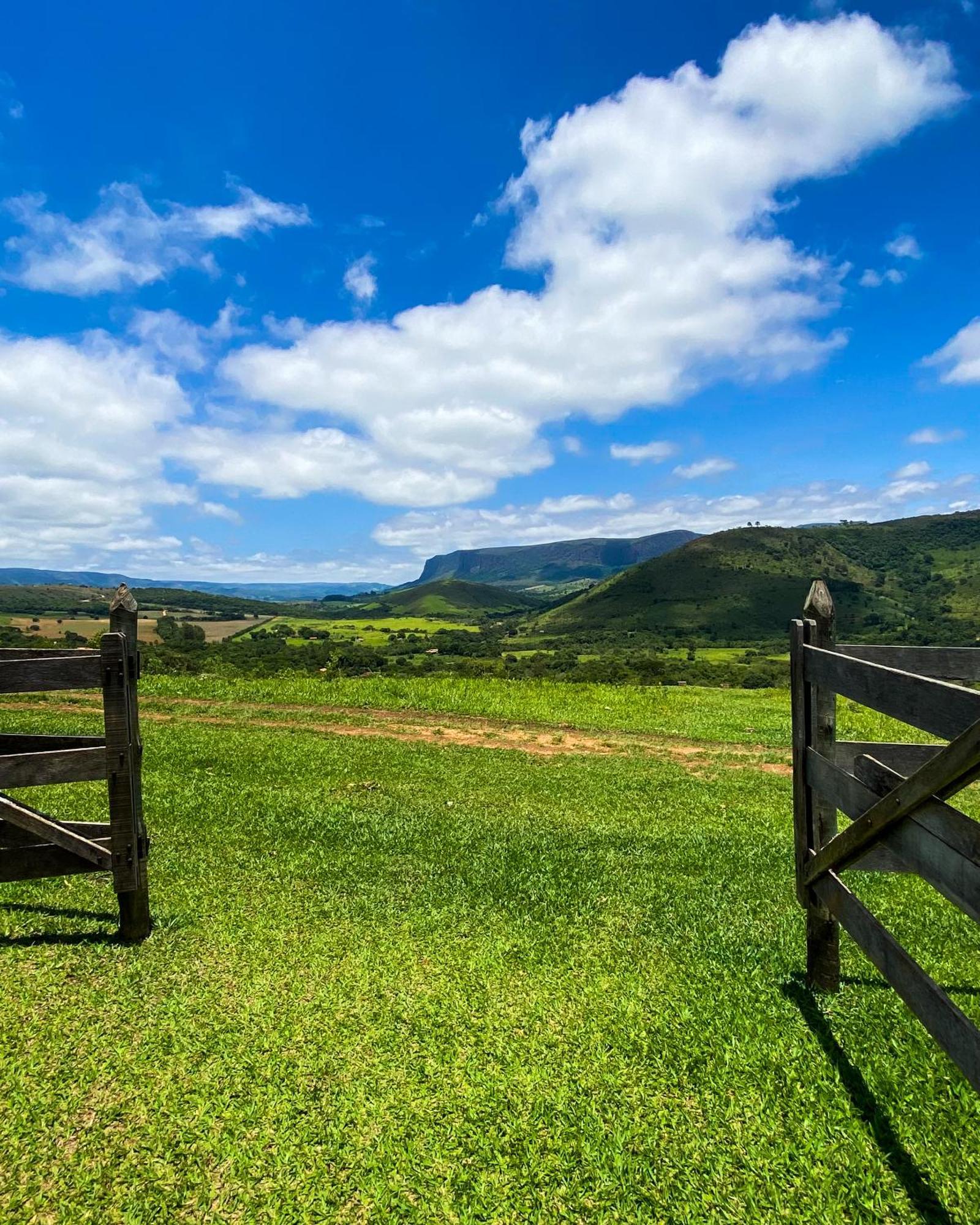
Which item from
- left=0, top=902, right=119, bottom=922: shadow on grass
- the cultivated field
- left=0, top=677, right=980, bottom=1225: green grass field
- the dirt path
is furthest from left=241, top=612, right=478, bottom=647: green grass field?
left=0, top=677, right=980, bottom=1225: green grass field

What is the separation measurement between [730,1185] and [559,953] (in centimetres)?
276

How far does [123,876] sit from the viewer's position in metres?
6.09

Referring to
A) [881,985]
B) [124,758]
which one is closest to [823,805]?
[881,985]

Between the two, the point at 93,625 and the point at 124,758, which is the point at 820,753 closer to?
the point at 124,758

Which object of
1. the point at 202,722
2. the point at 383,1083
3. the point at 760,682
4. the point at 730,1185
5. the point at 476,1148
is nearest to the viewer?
the point at 730,1185

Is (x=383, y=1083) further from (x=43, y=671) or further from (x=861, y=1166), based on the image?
(x=43, y=671)

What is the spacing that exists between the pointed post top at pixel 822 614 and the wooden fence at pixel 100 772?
6.43 m

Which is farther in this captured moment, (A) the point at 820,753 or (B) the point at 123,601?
(B) the point at 123,601

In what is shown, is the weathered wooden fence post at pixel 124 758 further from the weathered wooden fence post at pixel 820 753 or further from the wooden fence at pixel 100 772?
the weathered wooden fence post at pixel 820 753

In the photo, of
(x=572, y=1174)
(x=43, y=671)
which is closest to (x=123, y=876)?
(x=43, y=671)

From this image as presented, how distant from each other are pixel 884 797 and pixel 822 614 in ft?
Answer: 6.78

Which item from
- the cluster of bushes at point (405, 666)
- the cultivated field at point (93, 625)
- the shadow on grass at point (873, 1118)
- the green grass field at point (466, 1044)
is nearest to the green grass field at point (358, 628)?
the cultivated field at point (93, 625)

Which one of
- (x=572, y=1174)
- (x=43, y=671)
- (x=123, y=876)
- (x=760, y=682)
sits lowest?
(x=760, y=682)

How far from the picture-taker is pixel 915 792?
3377 millimetres
